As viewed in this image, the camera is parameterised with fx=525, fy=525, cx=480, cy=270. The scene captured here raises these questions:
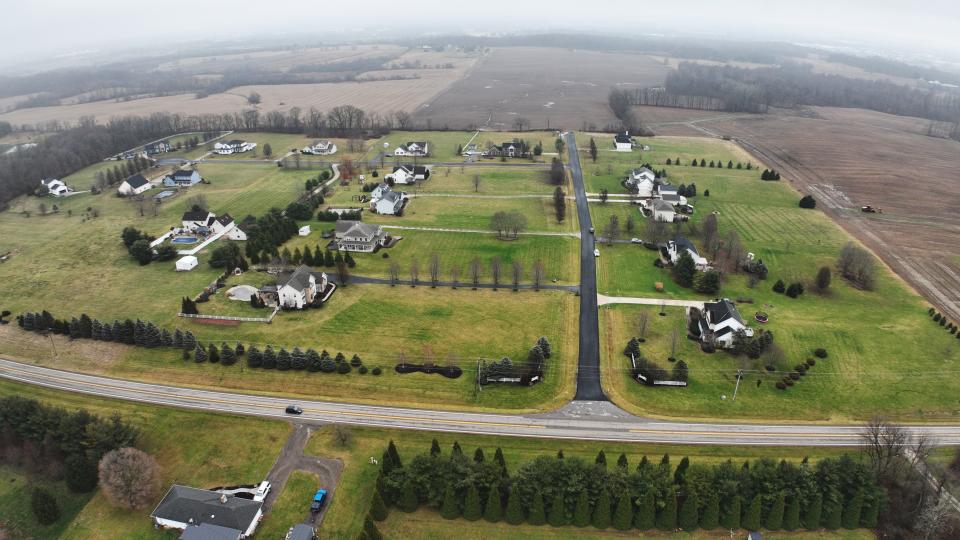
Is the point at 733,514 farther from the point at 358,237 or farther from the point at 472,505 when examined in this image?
the point at 358,237

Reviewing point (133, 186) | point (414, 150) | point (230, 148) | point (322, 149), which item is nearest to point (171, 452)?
point (133, 186)

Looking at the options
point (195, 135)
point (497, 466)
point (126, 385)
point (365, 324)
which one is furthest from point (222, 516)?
point (195, 135)

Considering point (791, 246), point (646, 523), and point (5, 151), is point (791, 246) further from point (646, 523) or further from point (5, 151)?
point (5, 151)

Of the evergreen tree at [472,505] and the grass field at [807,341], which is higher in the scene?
the grass field at [807,341]

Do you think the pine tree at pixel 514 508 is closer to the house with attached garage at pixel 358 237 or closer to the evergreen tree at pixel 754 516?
the evergreen tree at pixel 754 516

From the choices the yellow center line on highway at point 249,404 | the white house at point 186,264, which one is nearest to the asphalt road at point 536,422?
the yellow center line on highway at point 249,404
